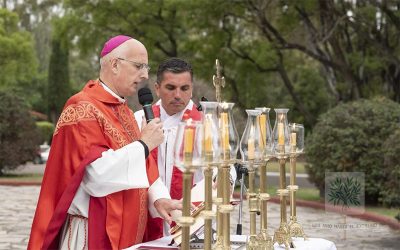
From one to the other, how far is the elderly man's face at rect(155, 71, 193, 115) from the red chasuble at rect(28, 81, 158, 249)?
0.87m

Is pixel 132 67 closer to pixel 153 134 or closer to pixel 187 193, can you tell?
pixel 153 134

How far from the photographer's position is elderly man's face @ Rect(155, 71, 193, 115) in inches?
188

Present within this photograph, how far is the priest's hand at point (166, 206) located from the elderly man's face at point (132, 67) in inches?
25.8

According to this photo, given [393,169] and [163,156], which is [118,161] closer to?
[163,156]

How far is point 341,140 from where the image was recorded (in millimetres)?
14188

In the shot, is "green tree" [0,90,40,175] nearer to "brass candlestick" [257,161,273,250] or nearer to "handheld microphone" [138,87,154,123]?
"handheld microphone" [138,87,154,123]

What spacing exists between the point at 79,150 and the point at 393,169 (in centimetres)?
878

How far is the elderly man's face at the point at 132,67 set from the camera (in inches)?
156

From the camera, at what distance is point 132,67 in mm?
3971

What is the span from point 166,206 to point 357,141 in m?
10.6

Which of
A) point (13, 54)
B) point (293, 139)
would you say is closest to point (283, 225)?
point (293, 139)

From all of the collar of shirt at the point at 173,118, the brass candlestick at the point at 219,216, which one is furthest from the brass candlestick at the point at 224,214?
the collar of shirt at the point at 173,118

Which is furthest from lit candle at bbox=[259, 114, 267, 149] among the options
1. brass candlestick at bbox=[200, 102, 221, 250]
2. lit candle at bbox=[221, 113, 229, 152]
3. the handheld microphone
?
the handheld microphone

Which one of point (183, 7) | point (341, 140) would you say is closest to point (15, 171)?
point (183, 7)
